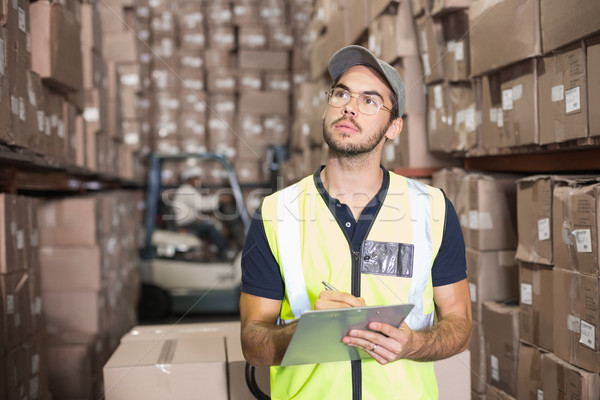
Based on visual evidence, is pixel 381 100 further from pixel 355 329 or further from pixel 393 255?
pixel 355 329

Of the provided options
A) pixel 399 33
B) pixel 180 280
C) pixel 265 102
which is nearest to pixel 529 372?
pixel 399 33

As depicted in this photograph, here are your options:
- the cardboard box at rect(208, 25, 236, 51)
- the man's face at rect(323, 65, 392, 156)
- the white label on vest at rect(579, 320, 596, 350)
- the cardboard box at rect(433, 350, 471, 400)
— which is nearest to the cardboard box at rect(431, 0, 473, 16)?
the man's face at rect(323, 65, 392, 156)

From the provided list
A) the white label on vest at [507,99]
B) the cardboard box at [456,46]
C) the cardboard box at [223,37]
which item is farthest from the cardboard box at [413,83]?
the cardboard box at [223,37]

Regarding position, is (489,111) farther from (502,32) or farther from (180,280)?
(180,280)

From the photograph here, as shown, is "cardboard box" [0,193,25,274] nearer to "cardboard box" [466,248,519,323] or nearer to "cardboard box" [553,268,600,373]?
"cardboard box" [466,248,519,323]

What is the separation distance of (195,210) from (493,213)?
4331 millimetres

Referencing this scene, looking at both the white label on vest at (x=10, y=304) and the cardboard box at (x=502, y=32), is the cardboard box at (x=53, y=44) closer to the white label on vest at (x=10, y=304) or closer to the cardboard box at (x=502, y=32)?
the white label on vest at (x=10, y=304)

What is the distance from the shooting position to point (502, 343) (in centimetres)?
277

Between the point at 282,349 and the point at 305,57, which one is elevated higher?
the point at 305,57

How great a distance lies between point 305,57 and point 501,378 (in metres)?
5.47

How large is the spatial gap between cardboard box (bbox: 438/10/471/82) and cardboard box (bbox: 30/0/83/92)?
2.06 metres

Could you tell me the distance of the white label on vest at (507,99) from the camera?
8.83ft

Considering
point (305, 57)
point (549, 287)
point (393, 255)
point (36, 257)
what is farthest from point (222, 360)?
point (305, 57)

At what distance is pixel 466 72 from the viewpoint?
3080mm
